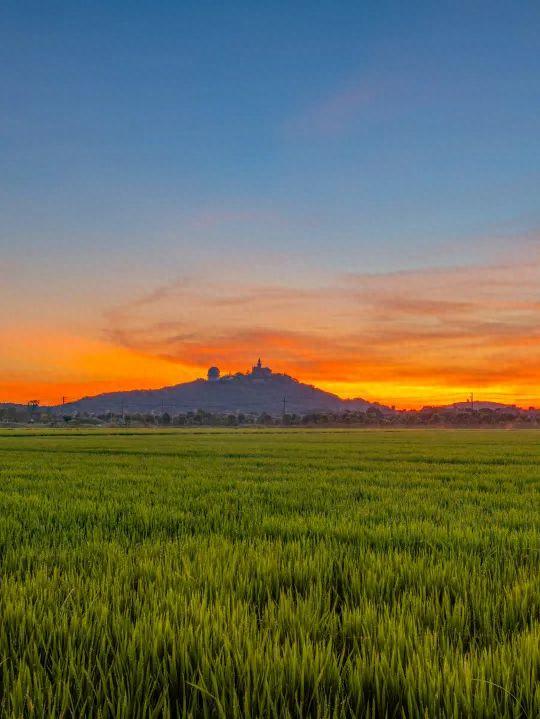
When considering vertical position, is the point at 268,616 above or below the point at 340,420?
above

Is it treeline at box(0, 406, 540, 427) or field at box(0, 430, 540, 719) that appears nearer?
field at box(0, 430, 540, 719)

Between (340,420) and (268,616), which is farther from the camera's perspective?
(340,420)

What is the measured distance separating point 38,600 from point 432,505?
20.4ft

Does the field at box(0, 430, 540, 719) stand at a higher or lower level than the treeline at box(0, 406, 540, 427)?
higher

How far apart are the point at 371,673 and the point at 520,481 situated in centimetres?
1162

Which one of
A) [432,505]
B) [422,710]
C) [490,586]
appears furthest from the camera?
[432,505]

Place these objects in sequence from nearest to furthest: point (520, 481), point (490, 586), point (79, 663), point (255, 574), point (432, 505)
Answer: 1. point (79, 663)
2. point (490, 586)
3. point (255, 574)
4. point (432, 505)
5. point (520, 481)

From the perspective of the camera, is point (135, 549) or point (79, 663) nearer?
point (79, 663)

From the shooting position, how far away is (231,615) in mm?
Result: 2773

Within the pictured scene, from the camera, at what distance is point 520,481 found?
12039mm

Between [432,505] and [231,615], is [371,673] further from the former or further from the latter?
[432,505]

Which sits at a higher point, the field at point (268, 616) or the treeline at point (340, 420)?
the field at point (268, 616)

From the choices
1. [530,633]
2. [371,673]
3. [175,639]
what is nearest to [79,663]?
[175,639]

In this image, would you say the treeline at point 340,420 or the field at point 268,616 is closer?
the field at point 268,616
